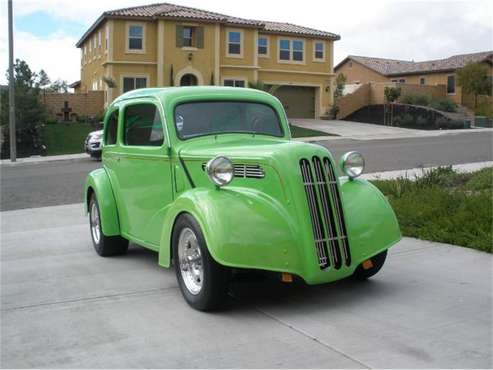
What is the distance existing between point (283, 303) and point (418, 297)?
3.89 ft

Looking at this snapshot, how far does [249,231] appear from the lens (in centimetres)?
482

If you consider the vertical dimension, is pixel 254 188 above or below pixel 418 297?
above

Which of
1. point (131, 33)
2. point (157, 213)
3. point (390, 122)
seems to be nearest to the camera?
point (157, 213)

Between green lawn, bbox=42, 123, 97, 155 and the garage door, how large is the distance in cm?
1304

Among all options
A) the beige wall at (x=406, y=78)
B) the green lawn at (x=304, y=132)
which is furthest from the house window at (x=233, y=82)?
the beige wall at (x=406, y=78)

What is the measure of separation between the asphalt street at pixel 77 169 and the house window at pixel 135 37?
12.3 meters

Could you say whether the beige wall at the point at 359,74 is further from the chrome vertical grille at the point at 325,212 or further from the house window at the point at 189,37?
the chrome vertical grille at the point at 325,212

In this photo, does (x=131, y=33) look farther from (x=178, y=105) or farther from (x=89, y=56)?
(x=178, y=105)

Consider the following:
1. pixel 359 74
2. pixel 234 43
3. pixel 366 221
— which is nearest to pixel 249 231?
pixel 366 221

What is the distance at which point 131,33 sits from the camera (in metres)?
34.2

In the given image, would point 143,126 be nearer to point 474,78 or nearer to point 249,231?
point 249,231

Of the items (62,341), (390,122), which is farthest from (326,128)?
(62,341)

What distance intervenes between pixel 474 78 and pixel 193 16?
20158mm

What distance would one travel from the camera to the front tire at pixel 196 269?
194 inches
